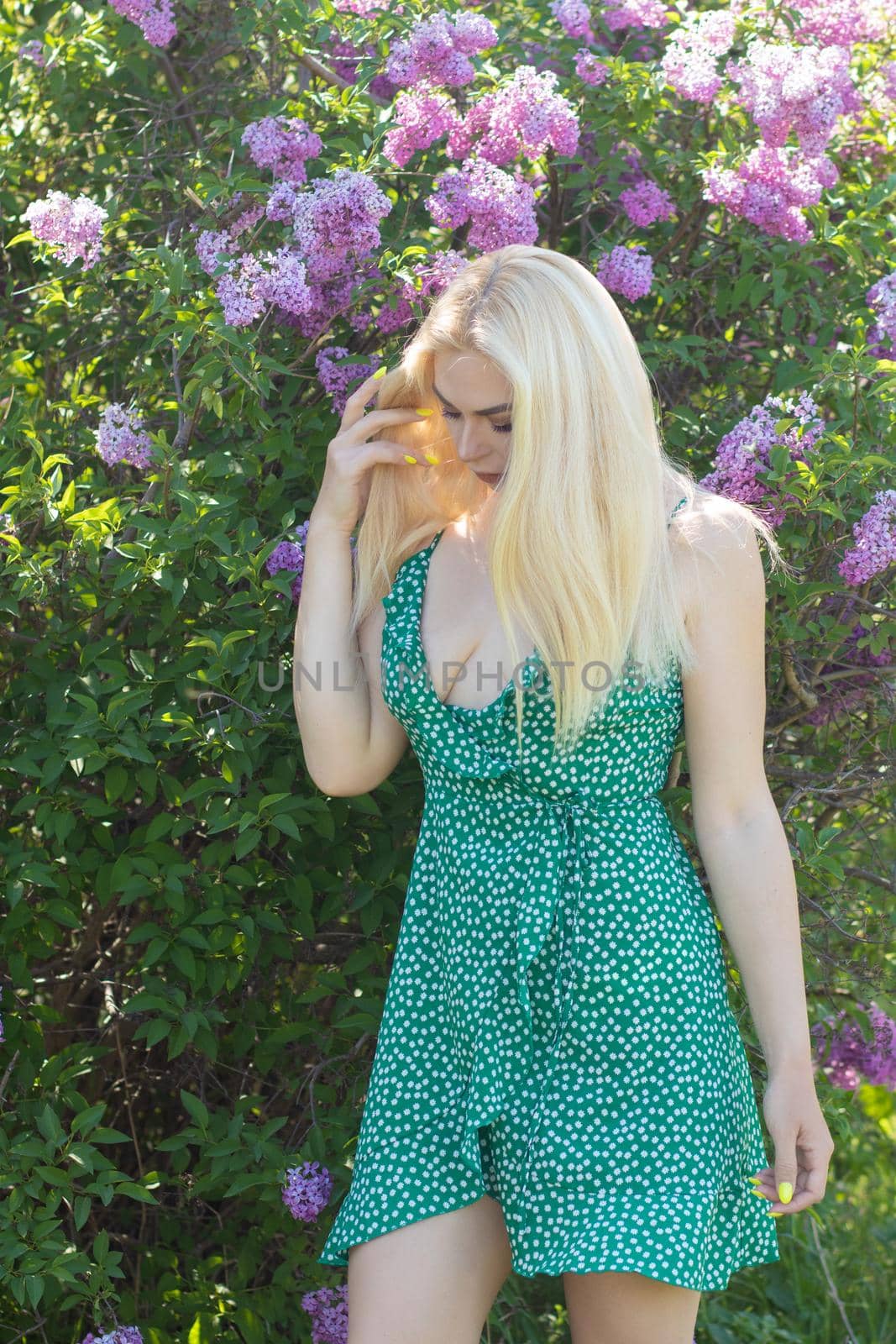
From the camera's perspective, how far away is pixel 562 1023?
1.87 m

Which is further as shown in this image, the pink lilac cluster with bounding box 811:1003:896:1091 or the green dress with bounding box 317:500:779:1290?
the pink lilac cluster with bounding box 811:1003:896:1091

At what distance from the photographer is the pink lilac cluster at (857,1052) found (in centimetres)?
304

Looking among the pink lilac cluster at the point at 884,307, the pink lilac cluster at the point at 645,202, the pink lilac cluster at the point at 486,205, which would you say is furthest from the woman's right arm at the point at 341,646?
the pink lilac cluster at the point at 884,307

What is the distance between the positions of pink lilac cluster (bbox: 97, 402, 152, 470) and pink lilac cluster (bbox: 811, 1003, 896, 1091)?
172cm

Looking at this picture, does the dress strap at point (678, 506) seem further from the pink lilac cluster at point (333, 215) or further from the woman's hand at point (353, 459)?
the pink lilac cluster at point (333, 215)

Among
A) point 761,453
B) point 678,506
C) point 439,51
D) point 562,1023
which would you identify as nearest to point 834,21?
point 439,51

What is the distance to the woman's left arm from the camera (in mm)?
1889

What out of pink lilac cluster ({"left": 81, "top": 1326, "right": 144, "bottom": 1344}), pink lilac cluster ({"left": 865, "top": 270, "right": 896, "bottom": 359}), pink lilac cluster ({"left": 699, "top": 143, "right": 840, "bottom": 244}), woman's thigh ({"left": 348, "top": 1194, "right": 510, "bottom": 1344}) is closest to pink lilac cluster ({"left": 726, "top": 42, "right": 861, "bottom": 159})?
pink lilac cluster ({"left": 699, "top": 143, "right": 840, "bottom": 244})

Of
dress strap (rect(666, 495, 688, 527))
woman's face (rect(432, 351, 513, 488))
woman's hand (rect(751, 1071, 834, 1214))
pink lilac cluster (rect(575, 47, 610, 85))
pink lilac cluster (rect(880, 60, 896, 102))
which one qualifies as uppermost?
pink lilac cluster (rect(575, 47, 610, 85))

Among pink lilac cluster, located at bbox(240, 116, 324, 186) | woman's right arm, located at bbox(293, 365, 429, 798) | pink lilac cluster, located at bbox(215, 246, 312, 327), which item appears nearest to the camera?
woman's right arm, located at bbox(293, 365, 429, 798)

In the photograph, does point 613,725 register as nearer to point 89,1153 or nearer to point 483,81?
point 89,1153

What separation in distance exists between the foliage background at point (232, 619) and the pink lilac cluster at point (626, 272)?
9 centimetres

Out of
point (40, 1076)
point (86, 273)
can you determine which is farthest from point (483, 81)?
point (40, 1076)

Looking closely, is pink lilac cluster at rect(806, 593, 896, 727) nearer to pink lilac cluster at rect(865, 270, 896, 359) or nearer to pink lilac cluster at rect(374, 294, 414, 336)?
pink lilac cluster at rect(865, 270, 896, 359)
